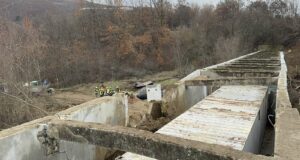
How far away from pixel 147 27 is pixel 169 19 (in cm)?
549

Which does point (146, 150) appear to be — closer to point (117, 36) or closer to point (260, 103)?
point (260, 103)

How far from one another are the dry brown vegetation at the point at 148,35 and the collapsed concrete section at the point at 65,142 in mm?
25019

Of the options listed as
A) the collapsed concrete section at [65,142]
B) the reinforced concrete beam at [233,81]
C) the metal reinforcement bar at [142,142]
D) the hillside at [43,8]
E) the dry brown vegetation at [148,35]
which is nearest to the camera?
the metal reinforcement bar at [142,142]

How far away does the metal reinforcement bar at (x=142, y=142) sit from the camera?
285cm

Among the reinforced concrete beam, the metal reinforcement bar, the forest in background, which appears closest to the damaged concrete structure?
the metal reinforcement bar

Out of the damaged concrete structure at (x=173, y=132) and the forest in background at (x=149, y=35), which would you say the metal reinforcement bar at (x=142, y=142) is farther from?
the forest in background at (x=149, y=35)

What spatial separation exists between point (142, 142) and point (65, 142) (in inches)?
62.4

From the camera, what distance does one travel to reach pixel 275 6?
1545 inches

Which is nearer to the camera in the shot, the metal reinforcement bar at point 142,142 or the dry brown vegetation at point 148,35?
the metal reinforcement bar at point 142,142

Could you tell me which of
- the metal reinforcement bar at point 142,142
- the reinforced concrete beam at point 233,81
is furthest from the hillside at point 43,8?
the metal reinforcement bar at point 142,142

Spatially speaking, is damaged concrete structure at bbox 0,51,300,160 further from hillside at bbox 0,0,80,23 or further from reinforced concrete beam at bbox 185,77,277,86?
hillside at bbox 0,0,80,23

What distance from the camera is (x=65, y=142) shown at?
444cm

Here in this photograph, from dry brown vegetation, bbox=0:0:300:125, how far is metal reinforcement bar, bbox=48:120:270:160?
26.8 meters

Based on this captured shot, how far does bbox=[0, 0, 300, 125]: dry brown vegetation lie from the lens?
34406 mm
